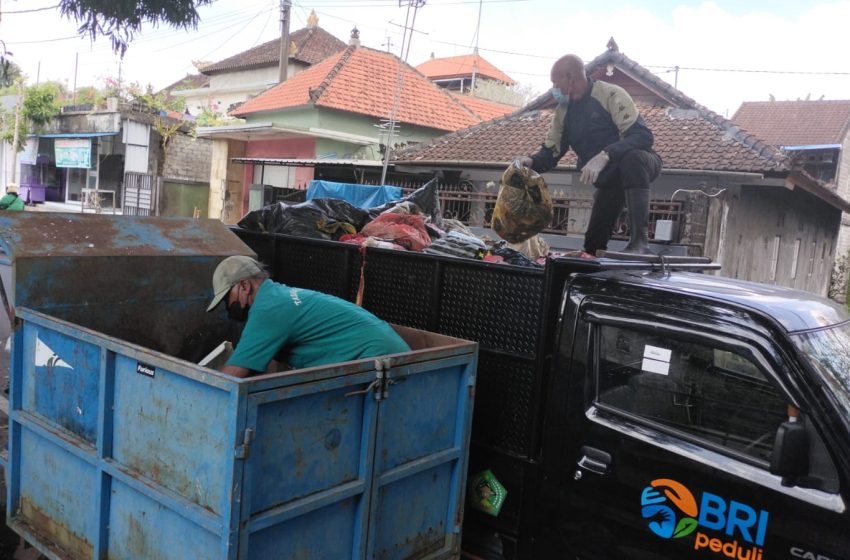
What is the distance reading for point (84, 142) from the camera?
2783cm

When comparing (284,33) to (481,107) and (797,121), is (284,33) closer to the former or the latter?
(481,107)

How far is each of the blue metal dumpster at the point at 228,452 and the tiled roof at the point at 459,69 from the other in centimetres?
4259

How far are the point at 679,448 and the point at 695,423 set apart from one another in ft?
0.39

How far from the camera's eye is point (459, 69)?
45.8 meters

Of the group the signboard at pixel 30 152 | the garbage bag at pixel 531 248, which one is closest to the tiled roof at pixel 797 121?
the garbage bag at pixel 531 248

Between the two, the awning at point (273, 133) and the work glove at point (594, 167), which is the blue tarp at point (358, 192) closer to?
the awning at point (273, 133)

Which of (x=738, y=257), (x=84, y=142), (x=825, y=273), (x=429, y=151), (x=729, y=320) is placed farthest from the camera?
(x=84, y=142)

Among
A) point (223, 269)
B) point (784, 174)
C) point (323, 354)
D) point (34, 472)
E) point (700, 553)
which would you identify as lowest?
point (34, 472)

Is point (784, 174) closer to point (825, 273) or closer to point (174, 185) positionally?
point (825, 273)

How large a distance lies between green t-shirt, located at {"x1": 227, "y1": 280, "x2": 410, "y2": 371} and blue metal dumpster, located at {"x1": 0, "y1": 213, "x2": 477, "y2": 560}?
0.34m

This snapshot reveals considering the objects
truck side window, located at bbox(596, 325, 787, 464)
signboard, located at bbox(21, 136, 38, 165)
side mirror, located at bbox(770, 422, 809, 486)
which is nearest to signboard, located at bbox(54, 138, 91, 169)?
signboard, located at bbox(21, 136, 38, 165)

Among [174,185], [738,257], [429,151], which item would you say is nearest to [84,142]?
[174,185]

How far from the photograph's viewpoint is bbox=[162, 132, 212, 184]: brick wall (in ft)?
84.0

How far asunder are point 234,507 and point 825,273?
20.8 meters
